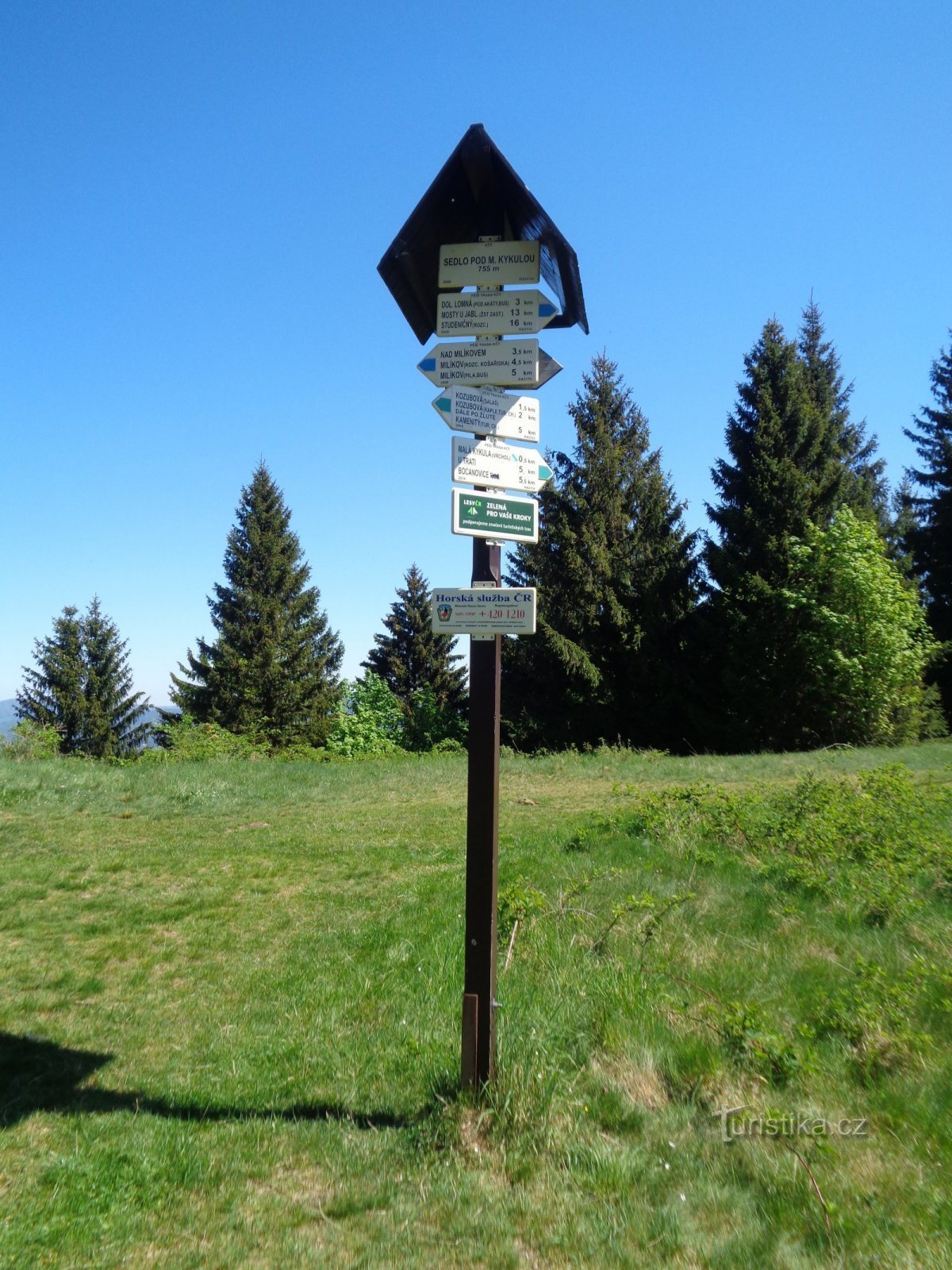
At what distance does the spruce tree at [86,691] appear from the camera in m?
52.8

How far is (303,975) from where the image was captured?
558 centimetres

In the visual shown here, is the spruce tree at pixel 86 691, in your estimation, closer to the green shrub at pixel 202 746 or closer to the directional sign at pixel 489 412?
the green shrub at pixel 202 746

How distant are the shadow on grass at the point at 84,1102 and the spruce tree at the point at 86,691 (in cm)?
4955

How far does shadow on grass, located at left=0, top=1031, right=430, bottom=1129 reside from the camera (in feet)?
11.6

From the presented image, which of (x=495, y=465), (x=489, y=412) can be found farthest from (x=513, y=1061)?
(x=489, y=412)

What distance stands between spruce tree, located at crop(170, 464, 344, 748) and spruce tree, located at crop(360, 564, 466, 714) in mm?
7084

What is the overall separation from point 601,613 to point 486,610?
3111 cm

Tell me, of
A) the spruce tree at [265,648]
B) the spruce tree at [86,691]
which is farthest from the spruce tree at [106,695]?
the spruce tree at [265,648]

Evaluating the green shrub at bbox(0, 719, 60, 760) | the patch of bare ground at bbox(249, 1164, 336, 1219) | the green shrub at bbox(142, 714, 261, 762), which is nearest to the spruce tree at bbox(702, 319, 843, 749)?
the green shrub at bbox(142, 714, 261, 762)

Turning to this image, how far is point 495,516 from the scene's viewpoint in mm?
3689

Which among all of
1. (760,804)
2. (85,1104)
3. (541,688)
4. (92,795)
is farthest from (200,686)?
(85,1104)

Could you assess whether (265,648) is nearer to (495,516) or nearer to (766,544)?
(766,544)

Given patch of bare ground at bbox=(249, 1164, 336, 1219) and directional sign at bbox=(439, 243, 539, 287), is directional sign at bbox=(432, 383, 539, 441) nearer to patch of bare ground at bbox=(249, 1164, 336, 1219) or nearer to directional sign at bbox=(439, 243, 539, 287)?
directional sign at bbox=(439, 243, 539, 287)

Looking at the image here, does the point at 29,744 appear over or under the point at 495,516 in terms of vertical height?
under
